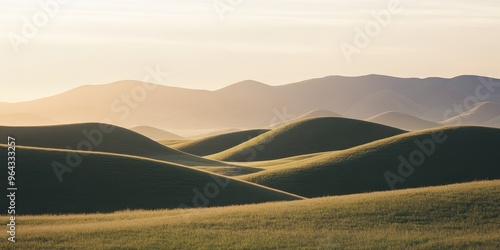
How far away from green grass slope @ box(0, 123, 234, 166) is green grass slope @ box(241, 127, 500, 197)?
1177 inches

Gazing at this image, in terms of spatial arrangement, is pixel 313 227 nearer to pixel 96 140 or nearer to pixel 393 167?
pixel 393 167

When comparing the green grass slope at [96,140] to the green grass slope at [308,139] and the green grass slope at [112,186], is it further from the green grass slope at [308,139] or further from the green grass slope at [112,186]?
the green grass slope at [112,186]

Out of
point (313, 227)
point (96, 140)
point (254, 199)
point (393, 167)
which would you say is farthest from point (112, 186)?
point (96, 140)

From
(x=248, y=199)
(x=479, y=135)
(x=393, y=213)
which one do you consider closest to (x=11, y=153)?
(x=248, y=199)

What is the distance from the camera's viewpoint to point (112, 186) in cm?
6569

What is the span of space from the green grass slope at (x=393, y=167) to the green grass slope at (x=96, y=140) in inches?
1177

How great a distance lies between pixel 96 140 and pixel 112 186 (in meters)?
67.5

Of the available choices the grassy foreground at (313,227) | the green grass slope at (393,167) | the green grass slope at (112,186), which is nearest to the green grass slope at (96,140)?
the green grass slope at (393,167)

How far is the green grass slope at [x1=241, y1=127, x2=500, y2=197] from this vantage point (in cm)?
9119

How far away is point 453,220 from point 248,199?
118 ft

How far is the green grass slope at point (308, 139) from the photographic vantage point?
15712cm

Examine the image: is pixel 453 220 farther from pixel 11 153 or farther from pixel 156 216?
pixel 11 153

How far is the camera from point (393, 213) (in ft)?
119

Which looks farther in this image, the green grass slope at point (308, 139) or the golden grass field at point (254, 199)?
the green grass slope at point (308, 139)
